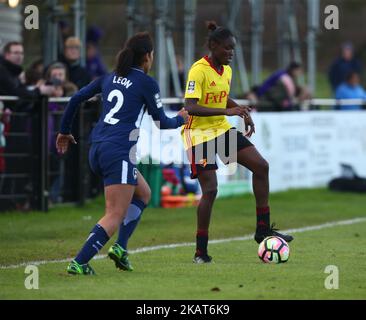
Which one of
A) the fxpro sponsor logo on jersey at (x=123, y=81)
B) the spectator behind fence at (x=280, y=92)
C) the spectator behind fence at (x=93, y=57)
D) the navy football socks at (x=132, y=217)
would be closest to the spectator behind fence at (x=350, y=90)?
the spectator behind fence at (x=280, y=92)

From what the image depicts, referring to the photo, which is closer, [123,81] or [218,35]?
[123,81]

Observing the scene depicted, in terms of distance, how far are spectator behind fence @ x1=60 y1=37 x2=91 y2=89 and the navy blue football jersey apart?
7658 millimetres

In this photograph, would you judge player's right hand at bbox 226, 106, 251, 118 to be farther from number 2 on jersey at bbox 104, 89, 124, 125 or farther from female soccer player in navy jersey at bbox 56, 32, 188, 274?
number 2 on jersey at bbox 104, 89, 124, 125

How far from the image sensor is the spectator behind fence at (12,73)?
15.8 metres

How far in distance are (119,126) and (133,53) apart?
25.6 inches

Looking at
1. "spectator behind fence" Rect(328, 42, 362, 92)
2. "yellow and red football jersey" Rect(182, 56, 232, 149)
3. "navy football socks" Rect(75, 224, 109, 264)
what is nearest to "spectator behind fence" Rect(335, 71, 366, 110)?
"spectator behind fence" Rect(328, 42, 362, 92)

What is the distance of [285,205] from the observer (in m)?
18.4

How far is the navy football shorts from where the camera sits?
378 inches

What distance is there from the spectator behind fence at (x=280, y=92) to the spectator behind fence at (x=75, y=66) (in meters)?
4.74

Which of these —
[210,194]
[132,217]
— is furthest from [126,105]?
[210,194]

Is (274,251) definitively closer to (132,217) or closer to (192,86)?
(132,217)

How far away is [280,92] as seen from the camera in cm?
2173
